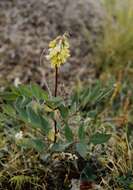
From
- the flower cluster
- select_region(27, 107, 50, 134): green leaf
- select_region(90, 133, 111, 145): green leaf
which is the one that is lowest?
select_region(90, 133, 111, 145): green leaf

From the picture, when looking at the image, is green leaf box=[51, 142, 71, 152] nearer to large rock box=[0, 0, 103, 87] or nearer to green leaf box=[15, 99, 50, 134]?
green leaf box=[15, 99, 50, 134]

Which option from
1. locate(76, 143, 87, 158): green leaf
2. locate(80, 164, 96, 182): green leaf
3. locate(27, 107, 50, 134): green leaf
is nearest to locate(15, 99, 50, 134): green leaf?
locate(27, 107, 50, 134): green leaf

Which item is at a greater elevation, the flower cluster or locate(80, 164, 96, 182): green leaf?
the flower cluster

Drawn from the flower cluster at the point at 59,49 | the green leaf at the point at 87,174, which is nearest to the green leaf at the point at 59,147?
the green leaf at the point at 87,174

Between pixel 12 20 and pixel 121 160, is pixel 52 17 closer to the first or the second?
pixel 12 20

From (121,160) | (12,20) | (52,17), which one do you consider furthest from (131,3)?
(121,160)

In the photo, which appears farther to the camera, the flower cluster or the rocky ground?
the rocky ground

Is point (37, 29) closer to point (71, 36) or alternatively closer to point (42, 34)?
point (42, 34)

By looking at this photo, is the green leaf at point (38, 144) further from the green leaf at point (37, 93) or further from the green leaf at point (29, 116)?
the green leaf at point (37, 93)

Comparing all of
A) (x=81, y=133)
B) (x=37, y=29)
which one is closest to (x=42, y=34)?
(x=37, y=29)
